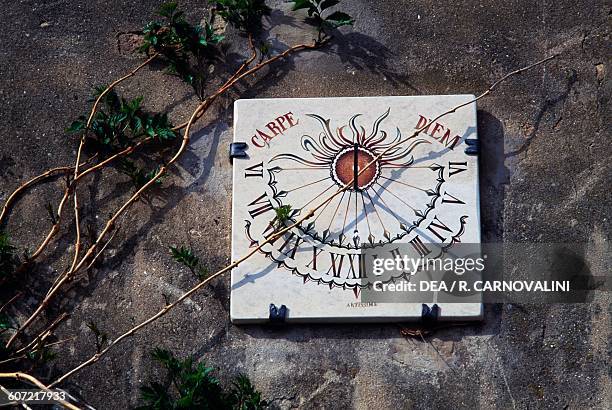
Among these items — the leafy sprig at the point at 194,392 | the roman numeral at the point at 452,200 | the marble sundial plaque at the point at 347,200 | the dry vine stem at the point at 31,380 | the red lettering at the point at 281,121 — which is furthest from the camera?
the red lettering at the point at 281,121

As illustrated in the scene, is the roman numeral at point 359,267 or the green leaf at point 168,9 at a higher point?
the green leaf at point 168,9

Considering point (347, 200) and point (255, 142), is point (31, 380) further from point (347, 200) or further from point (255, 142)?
point (347, 200)

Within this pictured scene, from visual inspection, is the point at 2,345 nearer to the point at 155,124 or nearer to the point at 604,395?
the point at 155,124

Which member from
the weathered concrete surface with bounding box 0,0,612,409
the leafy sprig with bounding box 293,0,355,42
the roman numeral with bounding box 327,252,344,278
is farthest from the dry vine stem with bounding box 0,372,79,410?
the leafy sprig with bounding box 293,0,355,42

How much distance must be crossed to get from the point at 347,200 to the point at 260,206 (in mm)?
495

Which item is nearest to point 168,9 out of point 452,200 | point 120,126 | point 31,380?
point 120,126

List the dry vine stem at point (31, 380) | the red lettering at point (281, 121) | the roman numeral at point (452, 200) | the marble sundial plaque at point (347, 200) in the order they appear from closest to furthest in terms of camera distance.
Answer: the dry vine stem at point (31, 380) < the marble sundial plaque at point (347, 200) < the roman numeral at point (452, 200) < the red lettering at point (281, 121)

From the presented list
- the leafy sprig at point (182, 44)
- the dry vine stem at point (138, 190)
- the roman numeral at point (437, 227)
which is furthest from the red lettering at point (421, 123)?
the leafy sprig at point (182, 44)

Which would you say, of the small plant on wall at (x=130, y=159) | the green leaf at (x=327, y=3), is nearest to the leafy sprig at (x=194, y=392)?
the small plant on wall at (x=130, y=159)

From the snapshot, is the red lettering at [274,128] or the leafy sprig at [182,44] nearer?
the red lettering at [274,128]

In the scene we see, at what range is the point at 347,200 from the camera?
7129 millimetres

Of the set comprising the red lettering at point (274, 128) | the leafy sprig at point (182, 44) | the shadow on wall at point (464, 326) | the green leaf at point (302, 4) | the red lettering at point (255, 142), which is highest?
the green leaf at point (302, 4)

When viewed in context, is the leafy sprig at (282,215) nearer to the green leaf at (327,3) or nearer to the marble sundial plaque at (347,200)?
the marble sundial plaque at (347,200)

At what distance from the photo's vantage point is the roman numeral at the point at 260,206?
23.4 feet
